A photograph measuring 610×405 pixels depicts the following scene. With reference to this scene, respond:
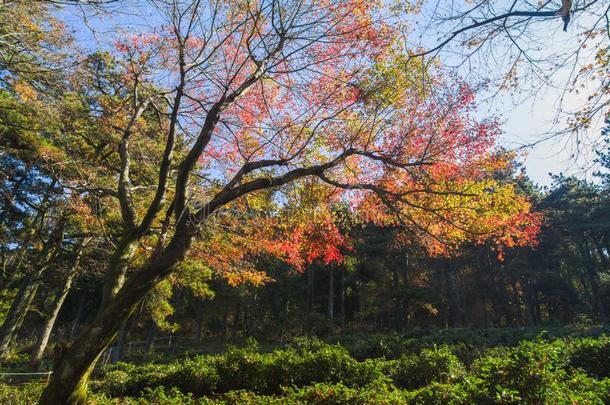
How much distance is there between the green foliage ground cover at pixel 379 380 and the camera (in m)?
4.19

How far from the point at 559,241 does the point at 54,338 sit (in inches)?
1836

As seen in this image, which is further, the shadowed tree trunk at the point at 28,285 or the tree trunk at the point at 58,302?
the tree trunk at the point at 58,302

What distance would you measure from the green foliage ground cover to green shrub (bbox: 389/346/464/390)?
19 millimetres

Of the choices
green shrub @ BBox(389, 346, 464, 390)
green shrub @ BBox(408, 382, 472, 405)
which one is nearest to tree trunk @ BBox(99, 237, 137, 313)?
green shrub @ BBox(408, 382, 472, 405)

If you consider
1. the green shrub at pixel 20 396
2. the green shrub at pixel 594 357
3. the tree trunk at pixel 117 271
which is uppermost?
the tree trunk at pixel 117 271

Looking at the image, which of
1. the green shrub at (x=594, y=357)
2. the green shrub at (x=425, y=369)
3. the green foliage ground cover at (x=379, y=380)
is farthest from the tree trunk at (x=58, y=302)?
the green shrub at (x=594, y=357)

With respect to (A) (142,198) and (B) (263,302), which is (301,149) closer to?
(A) (142,198)

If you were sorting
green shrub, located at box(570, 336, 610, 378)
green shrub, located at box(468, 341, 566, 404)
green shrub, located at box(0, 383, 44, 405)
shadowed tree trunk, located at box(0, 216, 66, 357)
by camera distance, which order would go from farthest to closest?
shadowed tree trunk, located at box(0, 216, 66, 357), green shrub, located at box(570, 336, 610, 378), green shrub, located at box(0, 383, 44, 405), green shrub, located at box(468, 341, 566, 404)

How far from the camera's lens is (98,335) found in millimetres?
4379

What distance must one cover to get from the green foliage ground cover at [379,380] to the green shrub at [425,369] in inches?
0.8

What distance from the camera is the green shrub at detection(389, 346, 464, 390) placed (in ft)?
25.0

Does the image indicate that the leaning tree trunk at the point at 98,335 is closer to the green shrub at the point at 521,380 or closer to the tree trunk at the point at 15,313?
the green shrub at the point at 521,380

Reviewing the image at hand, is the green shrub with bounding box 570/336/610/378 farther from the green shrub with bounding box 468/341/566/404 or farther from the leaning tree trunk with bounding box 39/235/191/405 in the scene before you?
the leaning tree trunk with bounding box 39/235/191/405

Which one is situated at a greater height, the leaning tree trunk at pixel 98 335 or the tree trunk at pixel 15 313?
Result: the tree trunk at pixel 15 313
